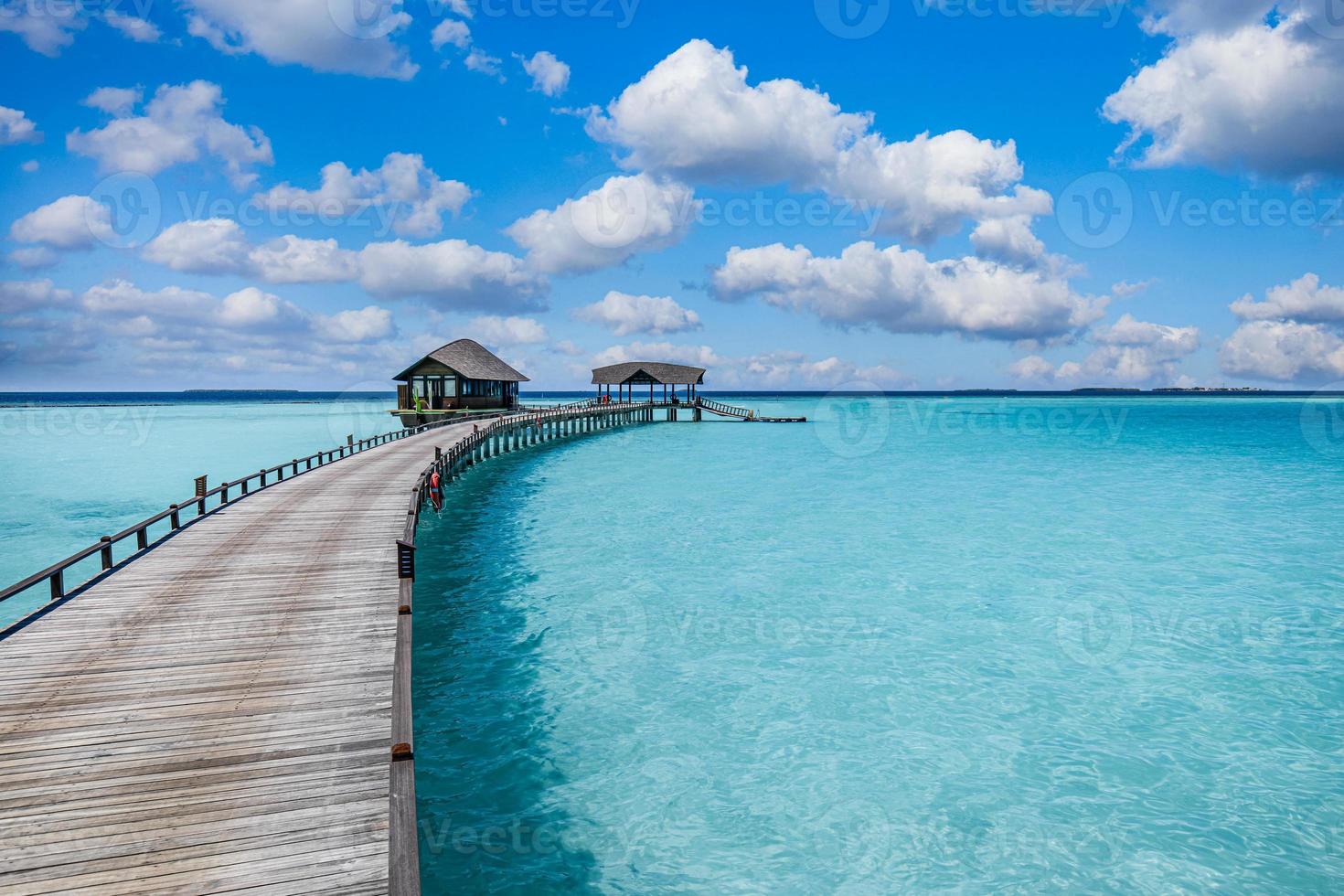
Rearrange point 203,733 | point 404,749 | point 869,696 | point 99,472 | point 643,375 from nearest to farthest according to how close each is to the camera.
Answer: point 404,749
point 203,733
point 869,696
point 99,472
point 643,375

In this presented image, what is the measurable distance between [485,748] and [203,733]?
356 centimetres

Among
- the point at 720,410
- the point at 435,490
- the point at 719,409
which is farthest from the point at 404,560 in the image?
the point at 720,410

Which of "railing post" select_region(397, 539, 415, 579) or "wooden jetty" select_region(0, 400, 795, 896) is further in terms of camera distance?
"railing post" select_region(397, 539, 415, 579)

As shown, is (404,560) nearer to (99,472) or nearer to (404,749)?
(404,749)

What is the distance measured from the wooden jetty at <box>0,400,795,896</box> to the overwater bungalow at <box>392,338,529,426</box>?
131 ft

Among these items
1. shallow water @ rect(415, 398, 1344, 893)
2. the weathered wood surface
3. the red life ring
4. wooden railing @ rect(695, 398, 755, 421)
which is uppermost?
wooden railing @ rect(695, 398, 755, 421)

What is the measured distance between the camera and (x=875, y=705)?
1059 centimetres

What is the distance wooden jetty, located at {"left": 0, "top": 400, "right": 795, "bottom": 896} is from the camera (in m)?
4.76

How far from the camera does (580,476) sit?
3394 cm

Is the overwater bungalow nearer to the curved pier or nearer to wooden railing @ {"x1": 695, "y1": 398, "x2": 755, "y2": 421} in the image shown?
wooden railing @ {"x1": 695, "y1": 398, "x2": 755, "y2": 421}

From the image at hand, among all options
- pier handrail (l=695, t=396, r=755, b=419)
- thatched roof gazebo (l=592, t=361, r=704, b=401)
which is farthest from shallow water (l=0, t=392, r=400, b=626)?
pier handrail (l=695, t=396, r=755, b=419)

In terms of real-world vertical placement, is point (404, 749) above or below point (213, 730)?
above

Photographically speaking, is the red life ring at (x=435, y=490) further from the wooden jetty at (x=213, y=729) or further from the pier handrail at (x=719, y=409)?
the pier handrail at (x=719, y=409)

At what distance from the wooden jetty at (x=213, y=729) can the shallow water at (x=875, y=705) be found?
5.78 feet
